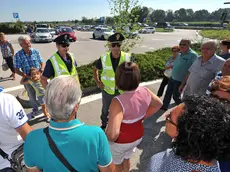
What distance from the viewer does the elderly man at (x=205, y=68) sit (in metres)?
3.19

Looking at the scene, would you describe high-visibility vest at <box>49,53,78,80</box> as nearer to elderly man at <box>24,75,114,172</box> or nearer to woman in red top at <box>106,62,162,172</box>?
woman in red top at <box>106,62,162,172</box>

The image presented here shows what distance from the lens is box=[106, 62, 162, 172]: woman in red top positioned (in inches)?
70.3

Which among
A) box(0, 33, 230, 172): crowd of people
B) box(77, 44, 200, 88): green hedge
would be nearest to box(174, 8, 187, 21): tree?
box(77, 44, 200, 88): green hedge

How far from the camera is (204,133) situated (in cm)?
99

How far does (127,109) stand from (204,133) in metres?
0.94

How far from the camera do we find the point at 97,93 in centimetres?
574

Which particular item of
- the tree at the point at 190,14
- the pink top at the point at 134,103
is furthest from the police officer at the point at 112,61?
the tree at the point at 190,14

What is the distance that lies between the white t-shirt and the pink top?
915mm

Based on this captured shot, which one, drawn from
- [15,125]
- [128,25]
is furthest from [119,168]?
[128,25]

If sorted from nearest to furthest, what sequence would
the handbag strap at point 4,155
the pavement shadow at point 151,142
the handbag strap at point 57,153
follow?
the handbag strap at point 57,153 < the handbag strap at point 4,155 < the pavement shadow at point 151,142

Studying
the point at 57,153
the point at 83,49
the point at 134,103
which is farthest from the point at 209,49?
the point at 83,49

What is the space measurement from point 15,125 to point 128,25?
537 centimetres

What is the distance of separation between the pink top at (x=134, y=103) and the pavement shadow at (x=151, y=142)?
4.30 ft

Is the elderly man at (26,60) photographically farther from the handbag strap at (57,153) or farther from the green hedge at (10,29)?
the green hedge at (10,29)
